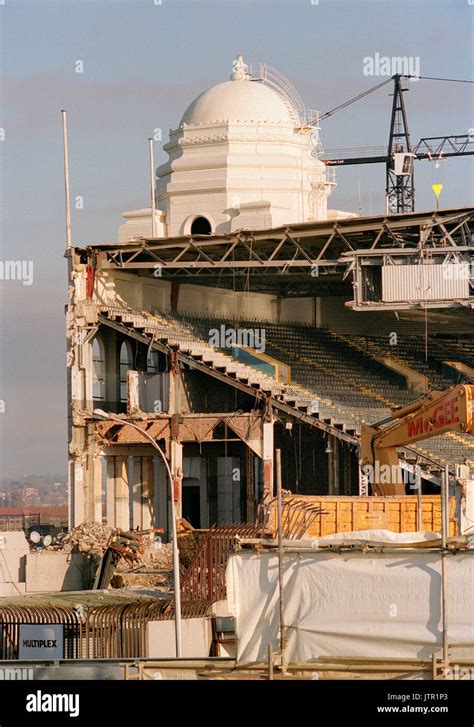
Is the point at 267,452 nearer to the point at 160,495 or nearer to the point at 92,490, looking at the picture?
the point at 92,490

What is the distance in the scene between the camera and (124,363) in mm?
68125

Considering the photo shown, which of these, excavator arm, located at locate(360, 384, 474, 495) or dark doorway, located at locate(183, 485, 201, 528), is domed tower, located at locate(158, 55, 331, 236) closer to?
dark doorway, located at locate(183, 485, 201, 528)

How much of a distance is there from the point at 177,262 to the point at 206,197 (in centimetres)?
908

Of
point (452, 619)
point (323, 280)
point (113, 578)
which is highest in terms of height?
point (323, 280)

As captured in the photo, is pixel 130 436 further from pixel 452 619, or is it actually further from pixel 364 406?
pixel 452 619

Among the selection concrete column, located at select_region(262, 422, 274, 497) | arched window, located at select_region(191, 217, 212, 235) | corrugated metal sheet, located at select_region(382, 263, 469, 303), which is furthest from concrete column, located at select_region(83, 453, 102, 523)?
arched window, located at select_region(191, 217, 212, 235)

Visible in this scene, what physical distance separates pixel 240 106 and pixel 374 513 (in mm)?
28960

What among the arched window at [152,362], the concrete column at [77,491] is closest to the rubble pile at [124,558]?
the concrete column at [77,491]

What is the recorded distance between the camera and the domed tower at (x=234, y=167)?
7269 centimetres

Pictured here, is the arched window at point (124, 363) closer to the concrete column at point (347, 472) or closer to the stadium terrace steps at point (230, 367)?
the stadium terrace steps at point (230, 367)

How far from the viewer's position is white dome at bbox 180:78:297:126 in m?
74.7

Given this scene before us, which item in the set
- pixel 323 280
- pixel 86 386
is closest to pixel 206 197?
pixel 323 280
